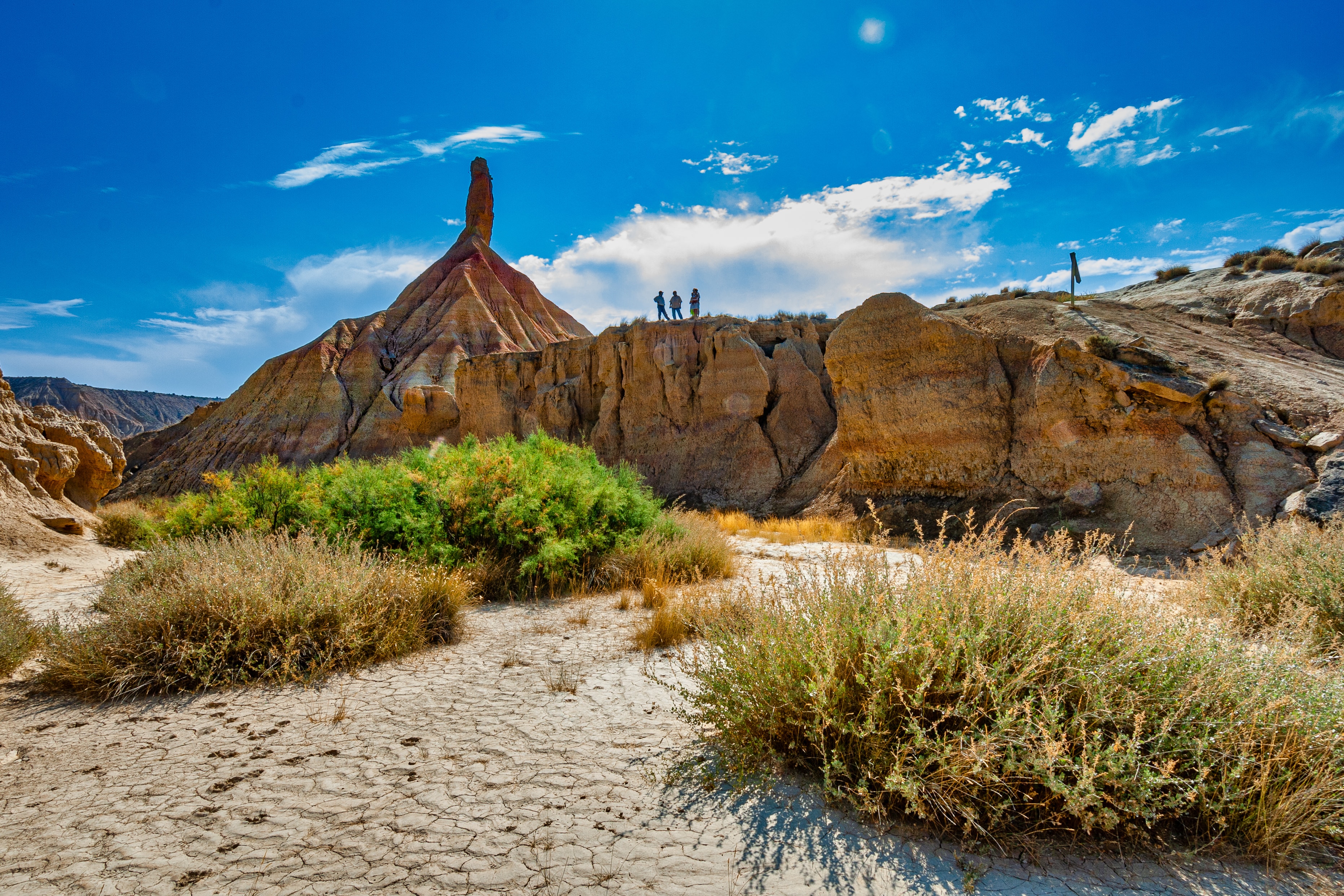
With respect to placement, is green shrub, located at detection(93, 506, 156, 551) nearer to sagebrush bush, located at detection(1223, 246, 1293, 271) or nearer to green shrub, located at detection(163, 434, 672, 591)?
green shrub, located at detection(163, 434, 672, 591)

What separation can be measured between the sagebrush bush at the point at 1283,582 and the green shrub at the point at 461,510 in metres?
6.70

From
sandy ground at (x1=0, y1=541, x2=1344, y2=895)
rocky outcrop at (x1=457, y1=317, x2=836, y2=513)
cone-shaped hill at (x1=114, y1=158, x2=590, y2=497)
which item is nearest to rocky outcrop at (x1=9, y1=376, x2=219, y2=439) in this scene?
cone-shaped hill at (x1=114, y1=158, x2=590, y2=497)

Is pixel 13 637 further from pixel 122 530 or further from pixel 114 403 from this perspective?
pixel 114 403

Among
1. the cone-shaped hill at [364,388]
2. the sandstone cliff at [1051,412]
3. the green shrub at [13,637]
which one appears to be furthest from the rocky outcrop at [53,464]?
the cone-shaped hill at [364,388]

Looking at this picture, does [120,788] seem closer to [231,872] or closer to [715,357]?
[231,872]

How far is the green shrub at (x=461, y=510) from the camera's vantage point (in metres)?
7.88

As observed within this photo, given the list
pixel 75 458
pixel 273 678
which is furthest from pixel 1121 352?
pixel 75 458

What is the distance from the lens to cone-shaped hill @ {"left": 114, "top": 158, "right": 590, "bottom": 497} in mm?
34000

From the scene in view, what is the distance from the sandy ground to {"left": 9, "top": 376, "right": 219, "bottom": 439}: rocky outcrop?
78.5m

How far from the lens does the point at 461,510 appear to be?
8328 mm

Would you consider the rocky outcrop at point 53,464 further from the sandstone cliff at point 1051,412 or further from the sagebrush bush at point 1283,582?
the sagebrush bush at point 1283,582

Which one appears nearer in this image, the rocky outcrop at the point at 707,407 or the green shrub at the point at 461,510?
the green shrub at the point at 461,510

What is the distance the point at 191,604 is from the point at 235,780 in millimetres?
2255

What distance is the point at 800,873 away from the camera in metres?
2.38
